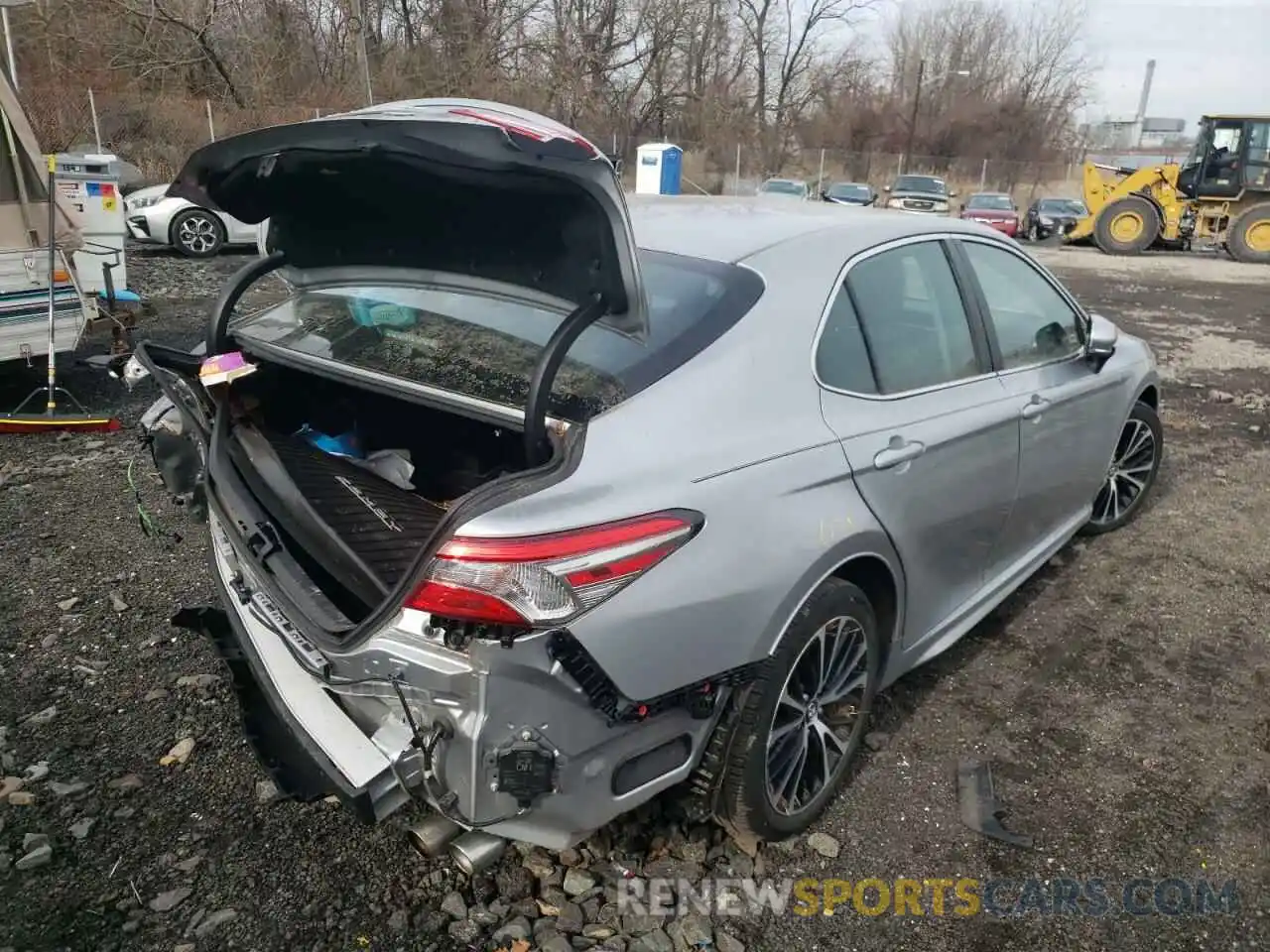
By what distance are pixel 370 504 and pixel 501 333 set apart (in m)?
0.64

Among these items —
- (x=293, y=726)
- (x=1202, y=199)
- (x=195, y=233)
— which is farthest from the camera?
(x=1202, y=199)

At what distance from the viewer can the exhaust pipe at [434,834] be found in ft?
6.84

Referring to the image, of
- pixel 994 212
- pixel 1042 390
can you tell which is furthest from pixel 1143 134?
pixel 1042 390

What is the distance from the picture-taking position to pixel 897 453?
101 inches

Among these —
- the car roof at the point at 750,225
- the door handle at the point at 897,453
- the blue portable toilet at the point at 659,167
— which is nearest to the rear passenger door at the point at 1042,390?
the car roof at the point at 750,225

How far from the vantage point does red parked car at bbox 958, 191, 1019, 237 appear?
24.5 metres

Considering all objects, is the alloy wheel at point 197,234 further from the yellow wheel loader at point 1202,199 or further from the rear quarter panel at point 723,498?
the yellow wheel loader at point 1202,199

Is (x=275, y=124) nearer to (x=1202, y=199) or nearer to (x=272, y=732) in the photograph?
(x=272, y=732)

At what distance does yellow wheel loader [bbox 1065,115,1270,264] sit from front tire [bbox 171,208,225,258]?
64.3 ft

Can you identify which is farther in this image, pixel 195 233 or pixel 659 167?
pixel 659 167

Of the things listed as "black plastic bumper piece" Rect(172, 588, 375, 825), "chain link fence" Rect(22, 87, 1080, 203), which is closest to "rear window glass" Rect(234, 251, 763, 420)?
"black plastic bumper piece" Rect(172, 588, 375, 825)

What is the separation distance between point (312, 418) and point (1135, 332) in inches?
412

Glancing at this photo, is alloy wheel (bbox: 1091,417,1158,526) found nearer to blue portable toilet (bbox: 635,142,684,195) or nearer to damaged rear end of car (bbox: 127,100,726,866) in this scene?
damaged rear end of car (bbox: 127,100,726,866)

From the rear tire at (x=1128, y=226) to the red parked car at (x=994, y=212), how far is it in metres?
2.56
